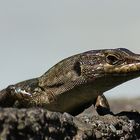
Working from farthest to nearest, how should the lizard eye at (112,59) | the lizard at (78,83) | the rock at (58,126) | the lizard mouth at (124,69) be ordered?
1. the lizard eye at (112,59)
2. the lizard at (78,83)
3. the lizard mouth at (124,69)
4. the rock at (58,126)

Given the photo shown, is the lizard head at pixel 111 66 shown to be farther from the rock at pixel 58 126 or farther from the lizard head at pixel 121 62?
the rock at pixel 58 126

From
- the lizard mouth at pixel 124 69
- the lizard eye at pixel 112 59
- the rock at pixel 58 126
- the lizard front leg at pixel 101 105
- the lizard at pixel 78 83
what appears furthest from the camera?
the lizard front leg at pixel 101 105

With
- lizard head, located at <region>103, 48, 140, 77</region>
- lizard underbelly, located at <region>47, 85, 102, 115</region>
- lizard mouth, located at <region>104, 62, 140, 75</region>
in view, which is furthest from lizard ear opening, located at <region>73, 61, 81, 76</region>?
lizard mouth, located at <region>104, 62, 140, 75</region>

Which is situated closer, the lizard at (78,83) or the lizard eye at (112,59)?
the lizard at (78,83)

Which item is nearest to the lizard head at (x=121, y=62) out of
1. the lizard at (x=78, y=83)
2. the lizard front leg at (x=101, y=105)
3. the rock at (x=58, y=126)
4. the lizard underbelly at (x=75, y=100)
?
the lizard at (x=78, y=83)

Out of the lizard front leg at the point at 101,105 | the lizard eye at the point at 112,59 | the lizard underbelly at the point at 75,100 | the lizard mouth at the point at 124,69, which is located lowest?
the lizard front leg at the point at 101,105

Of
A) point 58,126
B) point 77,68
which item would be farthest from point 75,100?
A: point 58,126

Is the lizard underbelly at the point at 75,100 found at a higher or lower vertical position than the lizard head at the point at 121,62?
lower

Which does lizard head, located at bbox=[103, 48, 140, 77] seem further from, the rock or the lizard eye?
the rock

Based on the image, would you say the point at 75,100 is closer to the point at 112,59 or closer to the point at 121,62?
the point at 112,59
